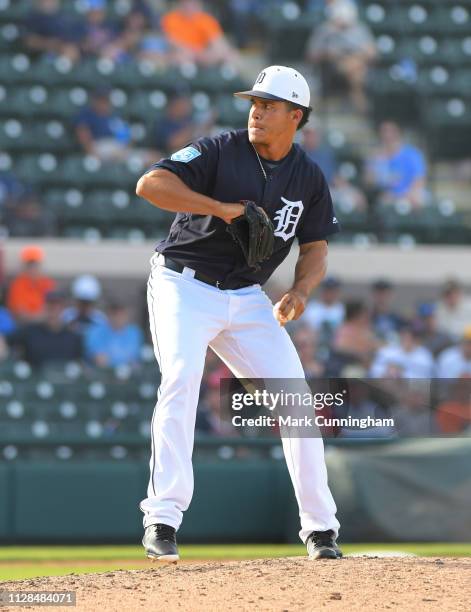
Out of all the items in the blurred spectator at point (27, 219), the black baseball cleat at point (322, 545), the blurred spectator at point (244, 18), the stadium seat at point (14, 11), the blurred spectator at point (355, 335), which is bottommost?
the black baseball cleat at point (322, 545)

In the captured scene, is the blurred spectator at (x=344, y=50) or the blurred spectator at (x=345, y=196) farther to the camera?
the blurred spectator at (x=344, y=50)

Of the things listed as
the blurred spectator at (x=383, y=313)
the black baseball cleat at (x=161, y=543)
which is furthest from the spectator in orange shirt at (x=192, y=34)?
the black baseball cleat at (x=161, y=543)

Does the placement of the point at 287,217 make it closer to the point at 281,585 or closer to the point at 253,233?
the point at 253,233

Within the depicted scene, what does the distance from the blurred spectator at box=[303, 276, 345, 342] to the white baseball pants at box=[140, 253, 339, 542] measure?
18.7ft

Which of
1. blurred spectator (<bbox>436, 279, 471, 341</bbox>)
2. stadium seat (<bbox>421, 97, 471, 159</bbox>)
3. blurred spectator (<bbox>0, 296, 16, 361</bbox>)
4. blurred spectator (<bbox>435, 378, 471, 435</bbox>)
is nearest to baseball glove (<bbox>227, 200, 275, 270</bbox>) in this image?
blurred spectator (<bbox>435, 378, 471, 435</bbox>)

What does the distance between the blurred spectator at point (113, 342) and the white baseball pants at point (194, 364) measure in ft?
17.2

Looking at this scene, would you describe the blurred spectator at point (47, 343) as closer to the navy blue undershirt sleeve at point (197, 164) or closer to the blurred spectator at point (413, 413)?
the blurred spectator at point (413, 413)

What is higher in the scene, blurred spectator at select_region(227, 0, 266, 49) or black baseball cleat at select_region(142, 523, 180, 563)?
blurred spectator at select_region(227, 0, 266, 49)

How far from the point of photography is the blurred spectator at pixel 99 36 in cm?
1303

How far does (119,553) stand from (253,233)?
4.05 meters

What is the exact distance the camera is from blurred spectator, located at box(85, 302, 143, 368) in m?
10.5

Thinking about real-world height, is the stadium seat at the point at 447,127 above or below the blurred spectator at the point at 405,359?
above

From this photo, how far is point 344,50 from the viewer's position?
13477mm

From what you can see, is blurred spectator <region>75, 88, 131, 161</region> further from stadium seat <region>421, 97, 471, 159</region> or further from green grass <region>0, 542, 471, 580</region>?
green grass <region>0, 542, 471, 580</region>
